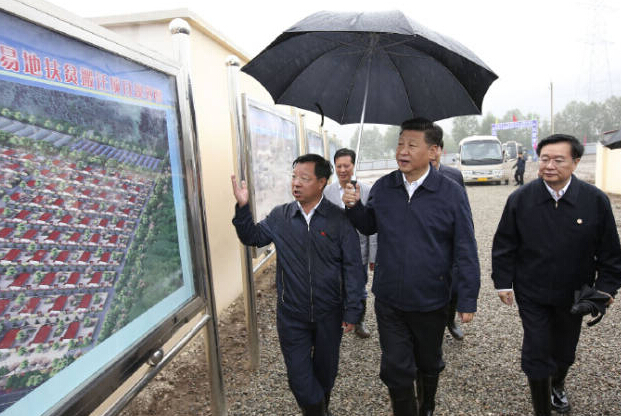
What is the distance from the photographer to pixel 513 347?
363 cm

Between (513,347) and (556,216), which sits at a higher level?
(556,216)

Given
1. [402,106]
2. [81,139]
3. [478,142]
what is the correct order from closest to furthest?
1. [81,139]
2. [402,106]
3. [478,142]

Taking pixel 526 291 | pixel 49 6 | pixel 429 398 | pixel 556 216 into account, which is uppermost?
pixel 49 6

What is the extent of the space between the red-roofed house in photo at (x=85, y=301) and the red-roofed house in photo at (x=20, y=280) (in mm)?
241

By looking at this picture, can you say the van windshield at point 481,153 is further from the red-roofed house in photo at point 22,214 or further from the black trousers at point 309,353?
the red-roofed house in photo at point 22,214

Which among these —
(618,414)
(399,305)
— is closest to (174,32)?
(399,305)

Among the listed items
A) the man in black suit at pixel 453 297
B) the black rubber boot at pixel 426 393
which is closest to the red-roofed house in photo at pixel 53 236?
the black rubber boot at pixel 426 393

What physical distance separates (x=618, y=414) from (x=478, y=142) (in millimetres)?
19294

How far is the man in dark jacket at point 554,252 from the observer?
7.72ft

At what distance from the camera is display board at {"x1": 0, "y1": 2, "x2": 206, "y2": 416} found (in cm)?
118

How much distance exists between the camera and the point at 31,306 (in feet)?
4.01

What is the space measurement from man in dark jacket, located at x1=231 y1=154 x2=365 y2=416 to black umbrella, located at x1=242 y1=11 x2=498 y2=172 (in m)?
0.60

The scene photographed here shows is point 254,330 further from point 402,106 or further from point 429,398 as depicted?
point 402,106

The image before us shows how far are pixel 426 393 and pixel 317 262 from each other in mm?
1123
